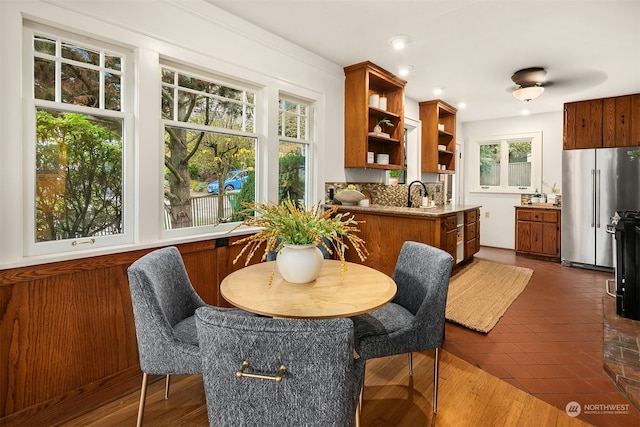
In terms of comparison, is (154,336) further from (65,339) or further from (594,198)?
(594,198)

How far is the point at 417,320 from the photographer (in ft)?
5.84

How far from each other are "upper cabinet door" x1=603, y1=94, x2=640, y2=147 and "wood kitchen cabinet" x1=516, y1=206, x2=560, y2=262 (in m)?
1.28

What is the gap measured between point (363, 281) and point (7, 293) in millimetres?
1838

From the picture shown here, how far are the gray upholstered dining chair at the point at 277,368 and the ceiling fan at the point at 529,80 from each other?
428 cm

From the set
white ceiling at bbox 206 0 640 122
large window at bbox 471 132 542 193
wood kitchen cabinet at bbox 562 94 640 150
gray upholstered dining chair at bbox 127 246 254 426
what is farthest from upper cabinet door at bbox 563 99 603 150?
gray upholstered dining chair at bbox 127 246 254 426

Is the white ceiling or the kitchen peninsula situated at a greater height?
the white ceiling

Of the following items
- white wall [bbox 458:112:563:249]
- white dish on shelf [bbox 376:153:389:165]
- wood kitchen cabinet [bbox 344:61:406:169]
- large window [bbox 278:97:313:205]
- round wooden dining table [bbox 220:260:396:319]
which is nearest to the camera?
round wooden dining table [bbox 220:260:396:319]

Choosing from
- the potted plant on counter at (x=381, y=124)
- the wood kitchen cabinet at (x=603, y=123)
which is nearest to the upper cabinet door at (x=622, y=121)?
the wood kitchen cabinet at (x=603, y=123)

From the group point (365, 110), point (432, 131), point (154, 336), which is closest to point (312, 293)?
point (154, 336)

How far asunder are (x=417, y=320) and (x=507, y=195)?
591cm

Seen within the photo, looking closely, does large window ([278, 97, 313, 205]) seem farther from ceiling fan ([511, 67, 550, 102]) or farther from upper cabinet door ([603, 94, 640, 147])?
upper cabinet door ([603, 94, 640, 147])

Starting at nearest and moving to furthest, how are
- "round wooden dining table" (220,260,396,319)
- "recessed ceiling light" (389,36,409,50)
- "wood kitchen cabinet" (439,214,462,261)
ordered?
"round wooden dining table" (220,260,396,319) < "recessed ceiling light" (389,36,409,50) < "wood kitchen cabinet" (439,214,462,261)

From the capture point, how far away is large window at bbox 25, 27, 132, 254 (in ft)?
6.26

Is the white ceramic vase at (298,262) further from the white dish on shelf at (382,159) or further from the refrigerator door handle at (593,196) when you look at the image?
the refrigerator door handle at (593,196)
